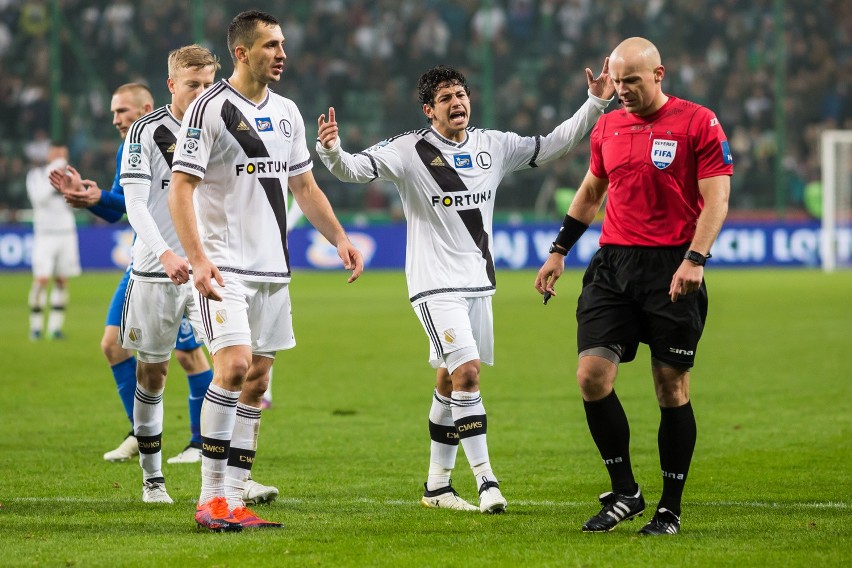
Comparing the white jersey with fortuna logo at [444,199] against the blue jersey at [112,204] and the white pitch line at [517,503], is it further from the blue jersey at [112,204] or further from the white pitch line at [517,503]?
the blue jersey at [112,204]

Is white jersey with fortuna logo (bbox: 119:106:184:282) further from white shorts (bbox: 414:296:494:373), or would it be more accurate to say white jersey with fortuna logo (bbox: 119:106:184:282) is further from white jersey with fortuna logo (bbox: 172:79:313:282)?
white shorts (bbox: 414:296:494:373)

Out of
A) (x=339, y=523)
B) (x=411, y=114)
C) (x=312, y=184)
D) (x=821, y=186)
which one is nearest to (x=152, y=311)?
(x=312, y=184)

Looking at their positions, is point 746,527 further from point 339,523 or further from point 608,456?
point 339,523

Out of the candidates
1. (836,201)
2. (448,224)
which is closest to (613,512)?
(448,224)

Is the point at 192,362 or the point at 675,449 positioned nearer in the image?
the point at 675,449

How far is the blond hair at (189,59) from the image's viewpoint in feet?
22.2

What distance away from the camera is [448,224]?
260 inches

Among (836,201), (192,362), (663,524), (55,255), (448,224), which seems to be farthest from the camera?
(836,201)

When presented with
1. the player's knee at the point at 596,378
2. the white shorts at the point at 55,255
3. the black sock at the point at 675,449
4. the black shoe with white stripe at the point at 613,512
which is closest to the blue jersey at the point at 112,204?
the player's knee at the point at 596,378

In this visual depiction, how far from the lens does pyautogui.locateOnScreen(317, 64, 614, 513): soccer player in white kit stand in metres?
6.39

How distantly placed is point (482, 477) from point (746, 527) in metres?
1.29

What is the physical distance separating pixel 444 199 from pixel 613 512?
188cm

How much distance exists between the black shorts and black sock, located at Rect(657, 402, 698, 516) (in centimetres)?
24

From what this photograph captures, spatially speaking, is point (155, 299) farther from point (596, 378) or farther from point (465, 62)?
point (465, 62)
